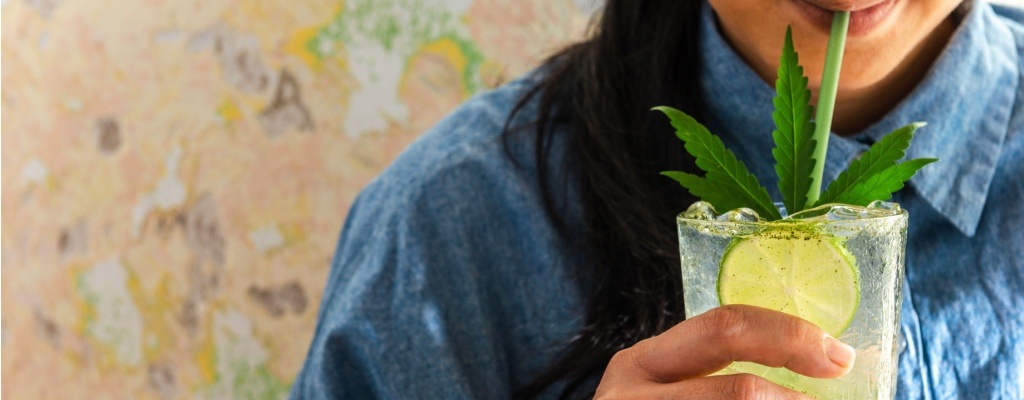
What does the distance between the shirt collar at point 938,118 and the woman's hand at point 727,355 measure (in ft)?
1.32

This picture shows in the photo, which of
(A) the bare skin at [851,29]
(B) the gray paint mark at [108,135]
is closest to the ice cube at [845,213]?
(A) the bare skin at [851,29]

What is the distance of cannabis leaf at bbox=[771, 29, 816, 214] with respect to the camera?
0.62 meters

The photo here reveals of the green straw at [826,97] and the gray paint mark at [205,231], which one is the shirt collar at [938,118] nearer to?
the green straw at [826,97]

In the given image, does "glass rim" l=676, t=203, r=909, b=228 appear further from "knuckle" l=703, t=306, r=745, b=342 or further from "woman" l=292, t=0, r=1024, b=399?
"woman" l=292, t=0, r=1024, b=399

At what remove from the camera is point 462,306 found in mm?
1003

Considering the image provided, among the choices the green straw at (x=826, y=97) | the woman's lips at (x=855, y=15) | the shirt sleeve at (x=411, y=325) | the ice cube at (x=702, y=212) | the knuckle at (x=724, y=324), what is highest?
the woman's lips at (x=855, y=15)

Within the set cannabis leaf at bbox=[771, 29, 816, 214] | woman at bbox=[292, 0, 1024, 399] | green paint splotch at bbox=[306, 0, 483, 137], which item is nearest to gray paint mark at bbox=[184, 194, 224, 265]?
green paint splotch at bbox=[306, 0, 483, 137]

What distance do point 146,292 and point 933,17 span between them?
4.31 feet

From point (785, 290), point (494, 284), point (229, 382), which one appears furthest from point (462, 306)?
point (229, 382)

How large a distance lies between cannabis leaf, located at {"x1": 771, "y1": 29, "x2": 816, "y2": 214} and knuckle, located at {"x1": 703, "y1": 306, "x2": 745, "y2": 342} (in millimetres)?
88

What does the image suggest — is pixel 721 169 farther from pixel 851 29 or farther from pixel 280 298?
pixel 280 298

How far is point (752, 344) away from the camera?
22.6 inches

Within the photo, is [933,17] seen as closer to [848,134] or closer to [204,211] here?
[848,134]

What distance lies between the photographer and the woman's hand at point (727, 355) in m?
0.56
